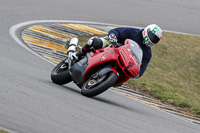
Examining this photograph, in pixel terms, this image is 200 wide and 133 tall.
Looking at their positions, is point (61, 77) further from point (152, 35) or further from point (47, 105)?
point (47, 105)

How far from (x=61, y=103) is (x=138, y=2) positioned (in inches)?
638

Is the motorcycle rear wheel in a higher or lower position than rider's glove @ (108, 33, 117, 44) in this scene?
lower

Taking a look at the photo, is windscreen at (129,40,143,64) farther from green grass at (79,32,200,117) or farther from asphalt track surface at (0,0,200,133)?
green grass at (79,32,200,117)

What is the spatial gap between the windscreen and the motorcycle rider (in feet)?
0.96

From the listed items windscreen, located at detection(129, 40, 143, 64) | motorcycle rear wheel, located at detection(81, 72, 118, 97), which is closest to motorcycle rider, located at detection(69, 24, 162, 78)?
windscreen, located at detection(129, 40, 143, 64)

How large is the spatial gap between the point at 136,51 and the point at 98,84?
0.89 m

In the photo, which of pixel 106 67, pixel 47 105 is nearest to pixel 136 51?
pixel 106 67

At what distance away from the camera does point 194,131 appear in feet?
23.1

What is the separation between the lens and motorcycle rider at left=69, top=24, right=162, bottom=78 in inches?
311

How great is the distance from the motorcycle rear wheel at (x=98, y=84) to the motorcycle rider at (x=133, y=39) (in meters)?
0.69

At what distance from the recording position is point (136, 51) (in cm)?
767

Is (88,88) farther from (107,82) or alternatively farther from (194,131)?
(194,131)

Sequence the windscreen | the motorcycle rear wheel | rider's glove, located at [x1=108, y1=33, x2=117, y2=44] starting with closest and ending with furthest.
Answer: the motorcycle rear wheel < the windscreen < rider's glove, located at [x1=108, y1=33, x2=117, y2=44]

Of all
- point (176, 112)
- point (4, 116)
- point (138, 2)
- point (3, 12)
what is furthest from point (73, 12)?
point (4, 116)
